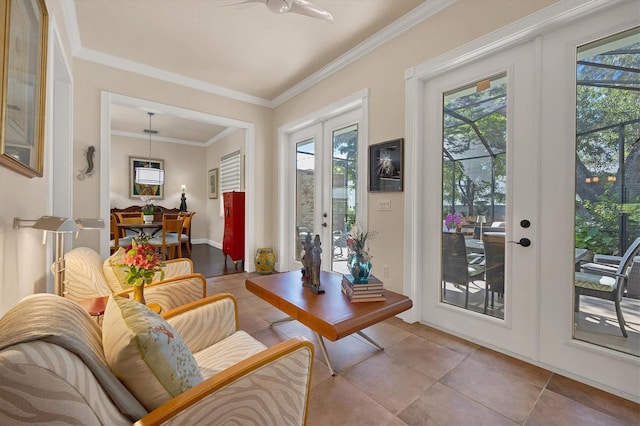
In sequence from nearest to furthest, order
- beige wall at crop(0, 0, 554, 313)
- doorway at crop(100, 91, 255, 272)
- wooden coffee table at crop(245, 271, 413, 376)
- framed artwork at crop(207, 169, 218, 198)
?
beige wall at crop(0, 0, 554, 313) → wooden coffee table at crop(245, 271, 413, 376) → doorway at crop(100, 91, 255, 272) → framed artwork at crop(207, 169, 218, 198)

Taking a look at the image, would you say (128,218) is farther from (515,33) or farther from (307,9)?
(515,33)

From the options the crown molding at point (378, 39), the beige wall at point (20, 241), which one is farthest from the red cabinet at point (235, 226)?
the beige wall at point (20, 241)

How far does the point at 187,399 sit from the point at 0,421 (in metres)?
0.39

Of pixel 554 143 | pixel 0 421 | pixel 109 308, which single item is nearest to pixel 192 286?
pixel 109 308

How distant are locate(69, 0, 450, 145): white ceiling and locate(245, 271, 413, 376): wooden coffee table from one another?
2.46 m

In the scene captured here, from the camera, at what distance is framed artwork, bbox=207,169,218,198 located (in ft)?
23.6

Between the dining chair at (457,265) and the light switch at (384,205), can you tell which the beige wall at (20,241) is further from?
the dining chair at (457,265)

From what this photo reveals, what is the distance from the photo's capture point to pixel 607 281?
171 cm

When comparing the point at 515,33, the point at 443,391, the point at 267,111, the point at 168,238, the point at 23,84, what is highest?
Answer: the point at 267,111

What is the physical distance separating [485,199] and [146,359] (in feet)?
7.86

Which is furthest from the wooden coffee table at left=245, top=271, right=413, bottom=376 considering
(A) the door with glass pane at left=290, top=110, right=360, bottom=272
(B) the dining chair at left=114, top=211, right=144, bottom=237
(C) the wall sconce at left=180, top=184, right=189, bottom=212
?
(C) the wall sconce at left=180, top=184, right=189, bottom=212

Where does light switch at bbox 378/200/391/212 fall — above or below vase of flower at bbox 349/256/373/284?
above

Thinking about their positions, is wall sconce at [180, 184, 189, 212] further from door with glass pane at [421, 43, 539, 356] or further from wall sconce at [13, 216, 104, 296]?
door with glass pane at [421, 43, 539, 356]

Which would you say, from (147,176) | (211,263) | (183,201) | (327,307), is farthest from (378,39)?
(183,201)
